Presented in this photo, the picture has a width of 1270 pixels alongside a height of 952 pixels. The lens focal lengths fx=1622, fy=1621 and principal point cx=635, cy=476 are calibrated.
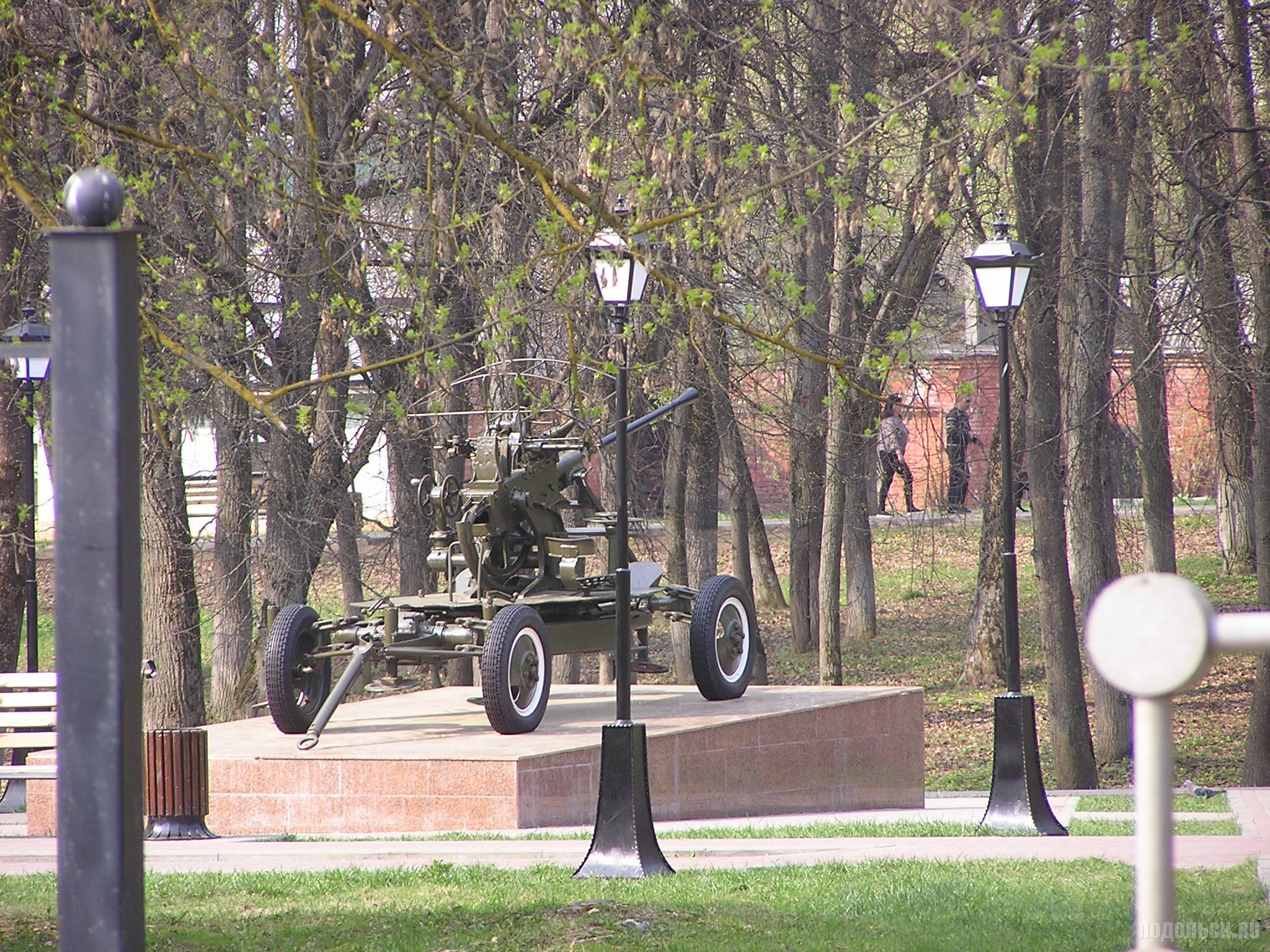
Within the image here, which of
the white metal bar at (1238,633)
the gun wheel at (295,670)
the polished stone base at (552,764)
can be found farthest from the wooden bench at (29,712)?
the white metal bar at (1238,633)

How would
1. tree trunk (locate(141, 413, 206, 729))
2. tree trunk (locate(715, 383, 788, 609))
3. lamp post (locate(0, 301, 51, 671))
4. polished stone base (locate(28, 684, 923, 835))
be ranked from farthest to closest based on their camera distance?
1. tree trunk (locate(715, 383, 788, 609))
2. tree trunk (locate(141, 413, 206, 729))
3. lamp post (locate(0, 301, 51, 671))
4. polished stone base (locate(28, 684, 923, 835))

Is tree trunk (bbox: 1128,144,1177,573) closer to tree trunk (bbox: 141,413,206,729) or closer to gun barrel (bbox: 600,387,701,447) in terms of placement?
gun barrel (bbox: 600,387,701,447)

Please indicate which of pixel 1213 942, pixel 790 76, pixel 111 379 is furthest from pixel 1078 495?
pixel 111 379

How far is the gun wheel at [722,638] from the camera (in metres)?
13.5

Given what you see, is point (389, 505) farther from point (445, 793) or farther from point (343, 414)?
point (445, 793)

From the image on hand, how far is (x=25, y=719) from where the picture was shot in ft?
37.8

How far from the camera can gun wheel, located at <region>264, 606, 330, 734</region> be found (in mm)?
12320

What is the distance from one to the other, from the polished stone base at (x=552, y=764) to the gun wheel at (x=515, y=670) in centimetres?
16

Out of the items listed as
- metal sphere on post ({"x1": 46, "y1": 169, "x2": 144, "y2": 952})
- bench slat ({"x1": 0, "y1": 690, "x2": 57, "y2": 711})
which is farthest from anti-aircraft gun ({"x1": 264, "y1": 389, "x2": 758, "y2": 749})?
metal sphere on post ({"x1": 46, "y1": 169, "x2": 144, "y2": 952})

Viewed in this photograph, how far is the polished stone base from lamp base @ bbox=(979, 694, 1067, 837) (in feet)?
8.17

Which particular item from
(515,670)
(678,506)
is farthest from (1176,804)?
(678,506)

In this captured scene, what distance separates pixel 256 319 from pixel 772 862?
345 inches

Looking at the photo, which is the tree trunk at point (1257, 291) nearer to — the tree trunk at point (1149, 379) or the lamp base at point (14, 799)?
the tree trunk at point (1149, 379)

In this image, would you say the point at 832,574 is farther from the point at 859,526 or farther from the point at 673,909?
the point at 673,909
